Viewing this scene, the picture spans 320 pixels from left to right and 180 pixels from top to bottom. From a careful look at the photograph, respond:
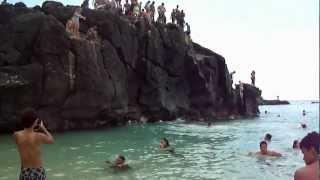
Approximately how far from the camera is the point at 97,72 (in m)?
38.3

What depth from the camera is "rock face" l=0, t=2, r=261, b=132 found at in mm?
35625

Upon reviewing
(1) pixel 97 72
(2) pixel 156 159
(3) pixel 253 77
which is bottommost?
(2) pixel 156 159

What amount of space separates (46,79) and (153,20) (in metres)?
19.7

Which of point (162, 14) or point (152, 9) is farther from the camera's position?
point (162, 14)

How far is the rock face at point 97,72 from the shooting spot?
35.6 meters

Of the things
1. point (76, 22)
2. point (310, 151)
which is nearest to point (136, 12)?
point (76, 22)

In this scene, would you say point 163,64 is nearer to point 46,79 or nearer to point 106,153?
point 46,79

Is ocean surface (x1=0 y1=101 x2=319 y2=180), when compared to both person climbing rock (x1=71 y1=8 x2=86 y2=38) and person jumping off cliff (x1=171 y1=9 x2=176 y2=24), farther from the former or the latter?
person jumping off cliff (x1=171 y1=9 x2=176 y2=24)

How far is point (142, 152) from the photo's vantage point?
79.7ft

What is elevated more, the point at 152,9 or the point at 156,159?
the point at 152,9

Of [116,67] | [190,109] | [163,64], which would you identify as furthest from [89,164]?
[190,109]

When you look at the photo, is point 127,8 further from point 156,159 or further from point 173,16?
point 156,159

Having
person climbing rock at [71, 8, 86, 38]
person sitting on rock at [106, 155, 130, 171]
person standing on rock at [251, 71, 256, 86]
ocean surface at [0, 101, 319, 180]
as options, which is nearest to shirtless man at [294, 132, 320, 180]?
ocean surface at [0, 101, 319, 180]

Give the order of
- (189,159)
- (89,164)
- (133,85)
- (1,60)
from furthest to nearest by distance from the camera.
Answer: (133,85), (1,60), (189,159), (89,164)
